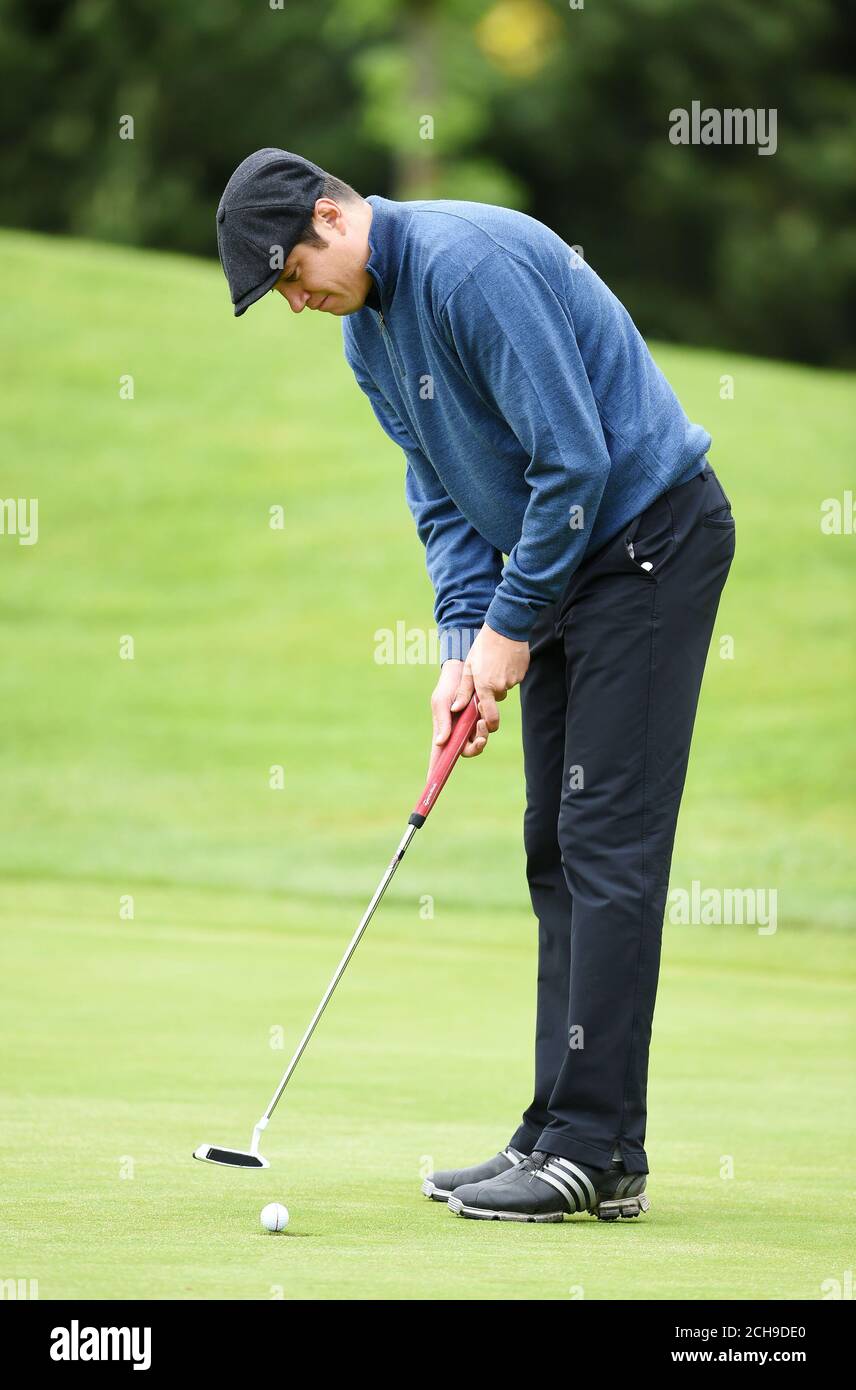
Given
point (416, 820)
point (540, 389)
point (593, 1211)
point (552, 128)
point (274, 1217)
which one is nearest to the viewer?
point (274, 1217)

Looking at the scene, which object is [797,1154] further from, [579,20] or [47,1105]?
[579,20]

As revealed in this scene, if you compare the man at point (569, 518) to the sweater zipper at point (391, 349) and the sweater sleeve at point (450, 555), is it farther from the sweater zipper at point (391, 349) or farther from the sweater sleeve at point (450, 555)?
the sweater sleeve at point (450, 555)

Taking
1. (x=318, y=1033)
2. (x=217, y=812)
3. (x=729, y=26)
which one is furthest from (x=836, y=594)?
(x=729, y=26)

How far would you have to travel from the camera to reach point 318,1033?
488 cm

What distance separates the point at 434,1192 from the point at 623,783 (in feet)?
2.33

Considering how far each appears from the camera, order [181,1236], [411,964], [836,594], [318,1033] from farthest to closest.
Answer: [836,594] < [411,964] < [318,1033] < [181,1236]

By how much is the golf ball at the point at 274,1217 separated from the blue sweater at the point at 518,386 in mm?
966

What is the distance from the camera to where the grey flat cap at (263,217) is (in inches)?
118

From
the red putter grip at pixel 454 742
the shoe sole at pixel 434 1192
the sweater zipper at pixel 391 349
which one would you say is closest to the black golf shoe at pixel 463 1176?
the shoe sole at pixel 434 1192

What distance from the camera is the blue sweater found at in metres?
2.99

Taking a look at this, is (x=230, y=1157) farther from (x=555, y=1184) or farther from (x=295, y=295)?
(x=295, y=295)

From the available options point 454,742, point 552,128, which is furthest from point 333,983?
point 552,128

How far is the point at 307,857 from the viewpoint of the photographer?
933 centimetres

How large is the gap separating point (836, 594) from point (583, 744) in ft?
35.6
